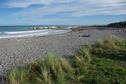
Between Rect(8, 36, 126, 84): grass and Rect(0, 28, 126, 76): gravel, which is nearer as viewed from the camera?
Rect(8, 36, 126, 84): grass

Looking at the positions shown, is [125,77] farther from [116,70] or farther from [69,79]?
[69,79]

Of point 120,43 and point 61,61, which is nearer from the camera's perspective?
point 61,61

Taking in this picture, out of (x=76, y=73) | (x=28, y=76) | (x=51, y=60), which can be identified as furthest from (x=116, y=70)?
(x=28, y=76)

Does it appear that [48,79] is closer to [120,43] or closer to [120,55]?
[120,55]

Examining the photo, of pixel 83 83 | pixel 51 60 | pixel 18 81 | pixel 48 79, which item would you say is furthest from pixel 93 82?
pixel 18 81

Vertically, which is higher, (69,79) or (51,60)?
(51,60)

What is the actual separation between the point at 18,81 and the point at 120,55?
520 cm

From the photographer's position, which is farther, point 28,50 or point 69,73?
point 28,50

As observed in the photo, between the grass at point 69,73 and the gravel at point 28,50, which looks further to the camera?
the gravel at point 28,50

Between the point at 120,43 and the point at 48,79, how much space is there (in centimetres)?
823

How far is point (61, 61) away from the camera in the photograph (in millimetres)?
6625

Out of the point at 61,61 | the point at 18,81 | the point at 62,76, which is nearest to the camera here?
the point at 18,81

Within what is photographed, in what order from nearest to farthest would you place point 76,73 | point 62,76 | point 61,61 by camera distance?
1. point 62,76
2. point 76,73
3. point 61,61

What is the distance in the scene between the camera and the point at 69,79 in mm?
5668
